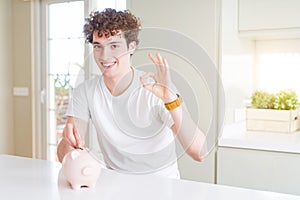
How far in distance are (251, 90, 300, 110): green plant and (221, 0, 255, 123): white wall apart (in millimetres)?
121

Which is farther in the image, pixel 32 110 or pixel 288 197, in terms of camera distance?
pixel 32 110

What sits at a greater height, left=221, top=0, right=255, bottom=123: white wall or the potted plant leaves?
left=221, top=0, right=255, bottom=123: white wall

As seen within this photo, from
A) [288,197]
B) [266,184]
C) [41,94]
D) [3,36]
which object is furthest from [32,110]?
[288,197]

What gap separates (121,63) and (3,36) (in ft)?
8.17

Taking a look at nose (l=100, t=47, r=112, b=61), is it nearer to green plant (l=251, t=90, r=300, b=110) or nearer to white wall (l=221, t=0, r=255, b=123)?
white wall (l=221, t=0, r=255, b=123)

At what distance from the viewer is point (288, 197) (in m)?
1.07

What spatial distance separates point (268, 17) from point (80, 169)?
1454 mm

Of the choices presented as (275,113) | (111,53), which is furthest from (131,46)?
(275,113)

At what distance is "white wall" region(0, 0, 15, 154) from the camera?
3.38 m

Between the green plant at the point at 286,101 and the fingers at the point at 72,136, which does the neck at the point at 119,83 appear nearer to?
the fingers at the point at 72,136

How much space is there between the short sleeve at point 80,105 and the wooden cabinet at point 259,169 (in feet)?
3.10

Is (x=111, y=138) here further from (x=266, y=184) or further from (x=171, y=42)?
(x=266, y=184)

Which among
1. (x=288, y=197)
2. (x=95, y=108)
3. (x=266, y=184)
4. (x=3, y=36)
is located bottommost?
(x=266, y=184)

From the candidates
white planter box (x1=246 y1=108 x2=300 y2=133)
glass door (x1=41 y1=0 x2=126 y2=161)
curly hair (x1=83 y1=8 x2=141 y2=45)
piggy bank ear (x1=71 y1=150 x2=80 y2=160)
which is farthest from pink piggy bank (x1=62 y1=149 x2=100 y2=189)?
glass door (x1=41 y1=0 x2=126 y2=161)
